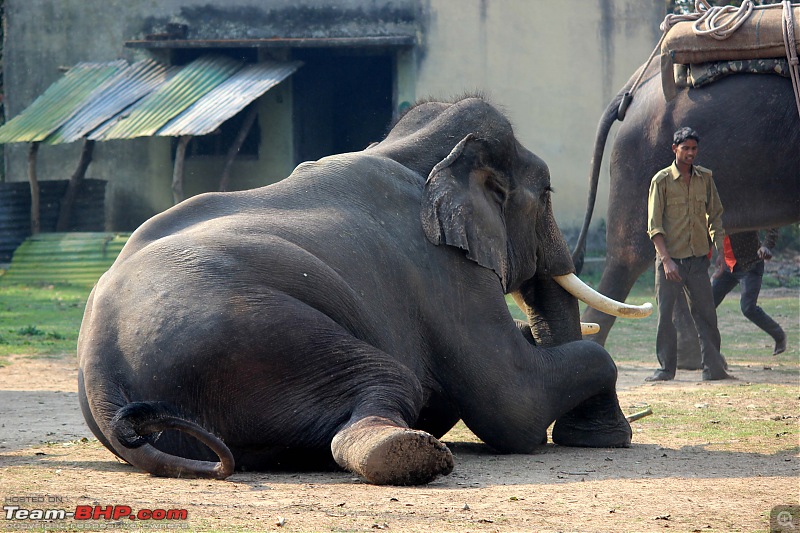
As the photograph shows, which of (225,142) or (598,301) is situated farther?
(225,142)

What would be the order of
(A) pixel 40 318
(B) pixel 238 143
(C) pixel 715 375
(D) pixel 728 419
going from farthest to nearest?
(B) pixel 238 143, (A) pixel 40 318, (C) pixel 715 375, (D) pixel 728 419

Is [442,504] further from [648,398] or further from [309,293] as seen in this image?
[648,398]

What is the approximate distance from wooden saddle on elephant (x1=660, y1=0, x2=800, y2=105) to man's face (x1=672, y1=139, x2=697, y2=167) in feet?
1.83

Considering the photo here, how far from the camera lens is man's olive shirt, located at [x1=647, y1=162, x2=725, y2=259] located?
8734mm

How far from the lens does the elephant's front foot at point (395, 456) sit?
13.8 ft

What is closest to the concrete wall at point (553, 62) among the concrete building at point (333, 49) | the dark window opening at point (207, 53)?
the concrete building at point (333, 49)

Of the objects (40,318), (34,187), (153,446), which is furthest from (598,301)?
(34,187)

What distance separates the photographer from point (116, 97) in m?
18.9

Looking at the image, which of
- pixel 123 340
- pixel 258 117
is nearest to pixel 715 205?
pixel 123 340

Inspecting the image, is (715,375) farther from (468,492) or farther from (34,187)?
(34,187)

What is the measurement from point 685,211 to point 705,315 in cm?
83

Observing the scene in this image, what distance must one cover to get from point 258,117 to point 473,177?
1437 cm

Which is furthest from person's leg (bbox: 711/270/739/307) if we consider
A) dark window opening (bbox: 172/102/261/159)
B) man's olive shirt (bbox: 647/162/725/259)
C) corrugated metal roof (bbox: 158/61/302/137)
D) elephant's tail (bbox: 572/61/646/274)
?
dark window opening (bbox: 172/102/261/159)

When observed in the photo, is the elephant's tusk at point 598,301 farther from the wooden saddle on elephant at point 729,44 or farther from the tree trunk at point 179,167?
the tree trunk at point 179,167
